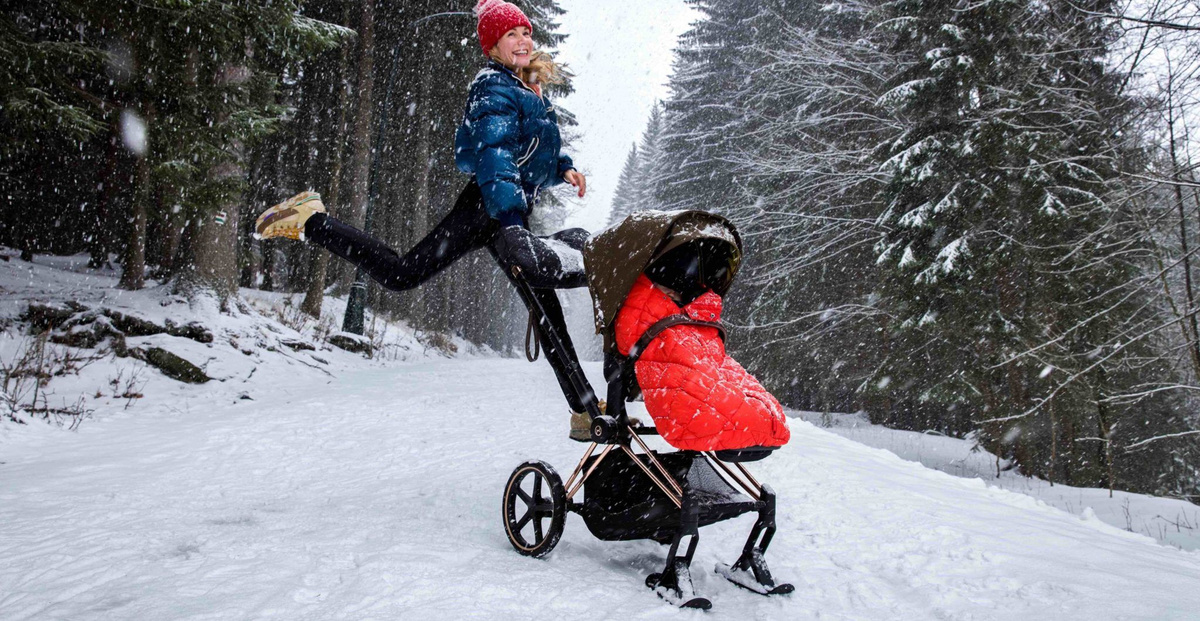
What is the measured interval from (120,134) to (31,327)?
2615 millimetres

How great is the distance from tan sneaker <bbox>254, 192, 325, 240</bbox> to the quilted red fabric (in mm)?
2135

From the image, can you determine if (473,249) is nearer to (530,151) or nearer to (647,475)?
(530,151)

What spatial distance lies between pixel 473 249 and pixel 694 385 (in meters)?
1.61

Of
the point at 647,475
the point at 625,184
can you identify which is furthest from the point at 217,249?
the point at 625,184

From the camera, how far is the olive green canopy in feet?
7.64

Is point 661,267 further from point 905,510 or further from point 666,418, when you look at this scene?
point 905,510

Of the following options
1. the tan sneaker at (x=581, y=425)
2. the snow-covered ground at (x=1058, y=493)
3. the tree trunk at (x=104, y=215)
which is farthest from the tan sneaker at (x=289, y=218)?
the tree trunk at (x=104, y=215)

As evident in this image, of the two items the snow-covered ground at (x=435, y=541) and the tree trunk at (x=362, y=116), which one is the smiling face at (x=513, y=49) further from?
the tree trunk at (x=362, y=116)

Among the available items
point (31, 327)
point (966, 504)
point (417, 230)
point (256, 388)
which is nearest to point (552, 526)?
point (966, 504)

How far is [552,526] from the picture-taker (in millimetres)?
2434

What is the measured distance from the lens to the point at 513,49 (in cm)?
318

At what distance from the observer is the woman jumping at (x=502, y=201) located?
278 centimetres

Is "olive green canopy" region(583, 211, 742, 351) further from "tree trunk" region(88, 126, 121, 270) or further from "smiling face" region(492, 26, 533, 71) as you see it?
"tree trunk" region(88, 126, 121, 270)

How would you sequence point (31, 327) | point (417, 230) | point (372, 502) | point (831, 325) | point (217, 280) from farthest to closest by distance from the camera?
point (417, 230) < point (831, 325) < point (217, 280) < point (31, 327) < point (372, 502)
